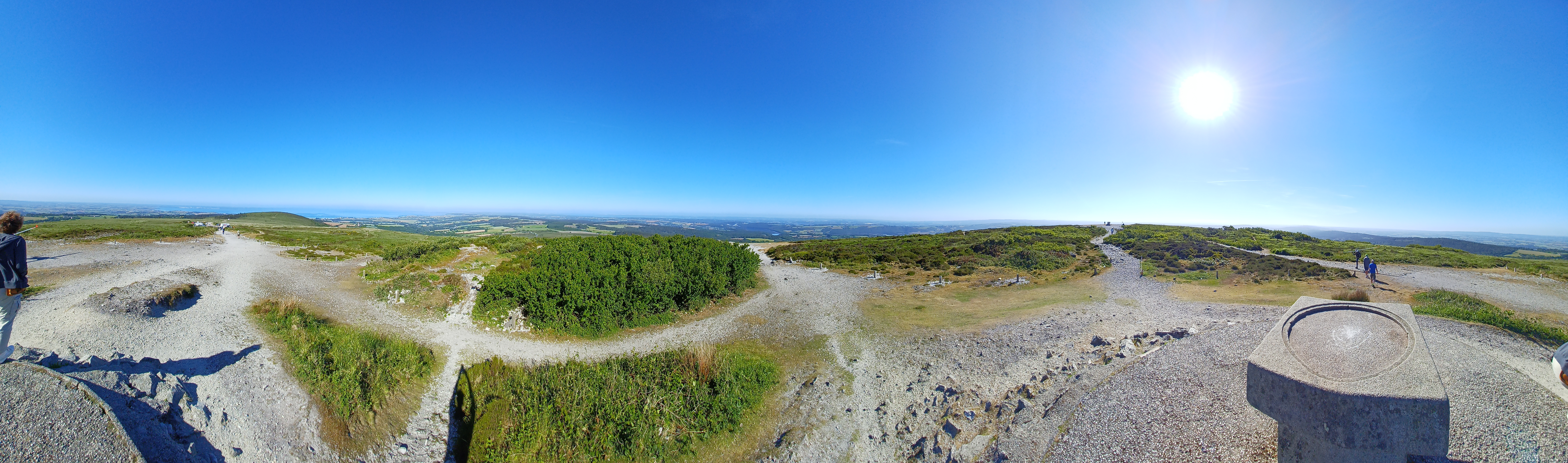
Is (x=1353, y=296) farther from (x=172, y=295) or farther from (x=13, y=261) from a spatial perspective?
(x=172, y=295)

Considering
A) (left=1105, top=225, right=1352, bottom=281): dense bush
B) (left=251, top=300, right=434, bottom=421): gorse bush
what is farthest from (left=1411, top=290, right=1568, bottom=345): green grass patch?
(left=251, top=300, right=434, bottom=421): gorse bush

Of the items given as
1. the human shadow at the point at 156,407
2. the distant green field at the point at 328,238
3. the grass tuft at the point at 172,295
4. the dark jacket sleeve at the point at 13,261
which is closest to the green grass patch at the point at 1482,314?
the human shadow at the point at 156,407

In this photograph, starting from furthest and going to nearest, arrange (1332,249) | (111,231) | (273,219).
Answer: (273,219) → (111,231) → (1332,249)

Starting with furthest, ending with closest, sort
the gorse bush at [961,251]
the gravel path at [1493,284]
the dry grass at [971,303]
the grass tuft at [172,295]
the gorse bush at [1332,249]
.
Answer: the gorse bush at [961,251] → the gorse bush at [1332,249] → the dry grass at [971,303] → the grass tuft at [172,295] → the gravel path at [1493,284]

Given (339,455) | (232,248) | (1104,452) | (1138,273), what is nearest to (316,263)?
(232,248)

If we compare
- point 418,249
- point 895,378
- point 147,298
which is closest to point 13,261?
point 147,298

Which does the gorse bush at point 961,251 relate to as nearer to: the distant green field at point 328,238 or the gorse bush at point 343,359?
the gorse bush at point 343,359
